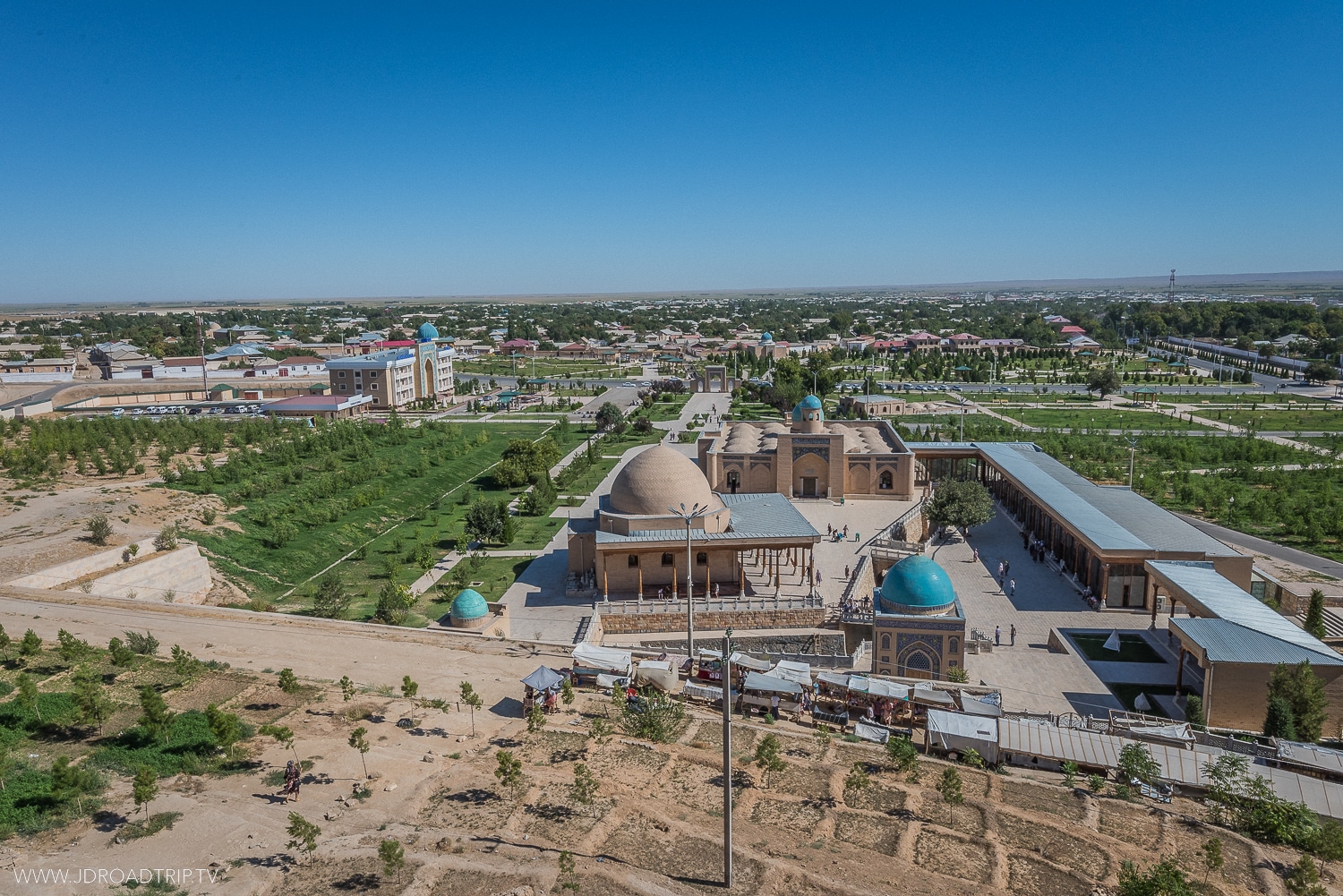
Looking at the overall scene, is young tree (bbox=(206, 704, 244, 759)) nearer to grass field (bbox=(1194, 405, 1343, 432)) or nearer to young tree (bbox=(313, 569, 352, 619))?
young tree (bbox=(313, 569, 352, 619))

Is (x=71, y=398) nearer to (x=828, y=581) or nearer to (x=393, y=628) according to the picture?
(x=393, y=628)

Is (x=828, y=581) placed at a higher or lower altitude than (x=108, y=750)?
lower

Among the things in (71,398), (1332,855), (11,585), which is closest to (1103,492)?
(1332,855)

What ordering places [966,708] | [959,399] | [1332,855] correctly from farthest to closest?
[959,399]
[966,708]
[1332,855]

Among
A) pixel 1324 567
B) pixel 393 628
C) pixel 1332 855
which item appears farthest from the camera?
pixel 1324 567

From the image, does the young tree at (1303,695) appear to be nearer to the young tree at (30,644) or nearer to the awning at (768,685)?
the awning at (768,685)
